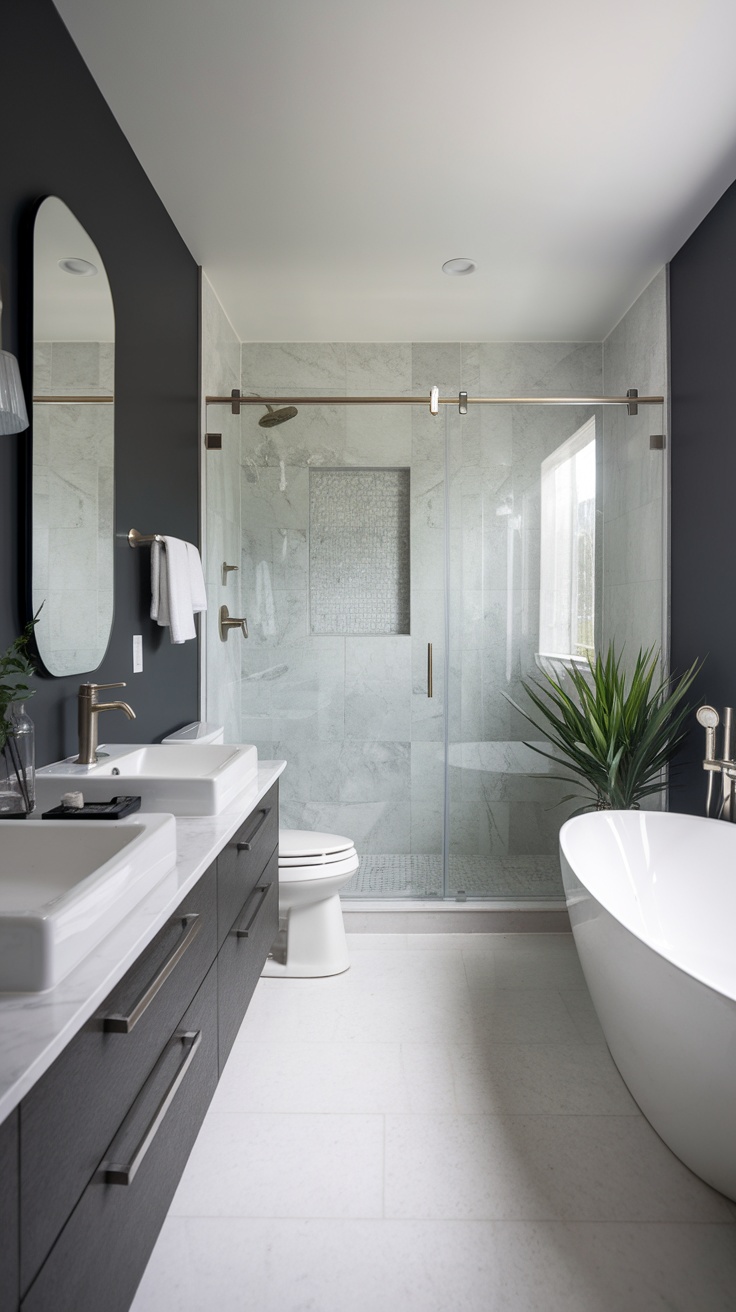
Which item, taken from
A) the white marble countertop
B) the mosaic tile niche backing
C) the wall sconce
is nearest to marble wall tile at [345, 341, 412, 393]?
the mosaic tile niche backing

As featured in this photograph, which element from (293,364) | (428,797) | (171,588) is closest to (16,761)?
(171,588)

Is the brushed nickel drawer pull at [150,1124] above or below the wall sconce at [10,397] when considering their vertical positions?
below

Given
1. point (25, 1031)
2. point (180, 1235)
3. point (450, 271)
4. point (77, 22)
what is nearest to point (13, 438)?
point (77, 22)

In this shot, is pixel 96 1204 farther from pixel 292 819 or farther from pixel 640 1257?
pixel 292 819

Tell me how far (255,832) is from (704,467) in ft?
6.59

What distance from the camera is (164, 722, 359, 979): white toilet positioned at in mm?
2723

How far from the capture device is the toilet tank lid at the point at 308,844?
108 inches

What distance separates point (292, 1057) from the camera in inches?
90.8

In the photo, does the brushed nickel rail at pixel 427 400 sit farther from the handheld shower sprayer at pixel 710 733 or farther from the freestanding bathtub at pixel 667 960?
the freestanding bathtub at pixel 667 960

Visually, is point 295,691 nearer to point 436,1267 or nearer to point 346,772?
point 346,772

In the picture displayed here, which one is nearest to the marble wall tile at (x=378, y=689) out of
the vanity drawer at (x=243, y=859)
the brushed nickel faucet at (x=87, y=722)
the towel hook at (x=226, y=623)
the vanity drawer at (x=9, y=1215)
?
the towel hook at (x=226, y=623)

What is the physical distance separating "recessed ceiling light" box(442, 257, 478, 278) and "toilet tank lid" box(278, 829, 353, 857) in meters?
2.22

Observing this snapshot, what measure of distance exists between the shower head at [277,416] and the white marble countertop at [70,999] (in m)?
2.31

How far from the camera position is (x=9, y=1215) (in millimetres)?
705
